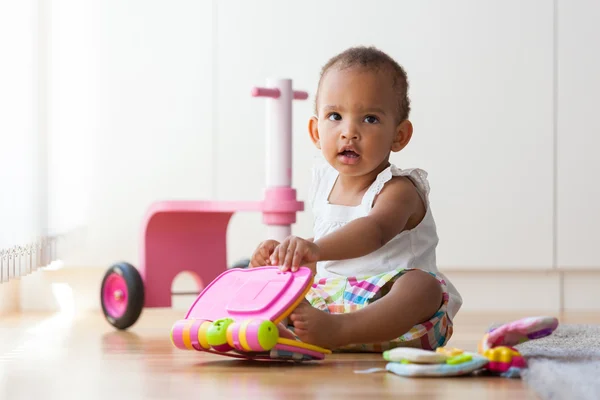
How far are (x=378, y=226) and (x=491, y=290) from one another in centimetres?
99

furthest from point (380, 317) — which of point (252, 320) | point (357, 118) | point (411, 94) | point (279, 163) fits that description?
point (411, 94)

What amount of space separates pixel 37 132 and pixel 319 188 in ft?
2.55

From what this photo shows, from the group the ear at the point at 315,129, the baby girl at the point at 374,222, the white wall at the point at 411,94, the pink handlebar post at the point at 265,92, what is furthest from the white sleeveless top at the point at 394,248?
the white wall at the point at 411,94

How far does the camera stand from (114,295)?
64.5 inches

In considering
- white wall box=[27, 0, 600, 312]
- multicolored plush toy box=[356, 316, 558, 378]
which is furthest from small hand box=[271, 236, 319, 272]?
white wall box=[27, 0, 600, 312]

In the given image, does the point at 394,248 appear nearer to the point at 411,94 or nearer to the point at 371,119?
the point at 371,119

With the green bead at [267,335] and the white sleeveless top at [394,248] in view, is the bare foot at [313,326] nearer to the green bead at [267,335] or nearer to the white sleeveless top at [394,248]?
the green bead at [267,335]

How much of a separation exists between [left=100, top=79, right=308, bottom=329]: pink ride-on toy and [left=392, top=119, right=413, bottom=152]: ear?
1.12ft

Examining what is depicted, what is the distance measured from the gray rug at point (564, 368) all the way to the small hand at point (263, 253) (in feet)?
1.03

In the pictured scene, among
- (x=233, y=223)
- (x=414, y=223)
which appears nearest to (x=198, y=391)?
(x=414, y=223)

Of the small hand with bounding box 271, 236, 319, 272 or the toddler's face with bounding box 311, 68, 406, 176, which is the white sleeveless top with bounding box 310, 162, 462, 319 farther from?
the small hand with bounding box 271, 236, 319, 272

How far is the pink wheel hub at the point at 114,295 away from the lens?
5.29ft

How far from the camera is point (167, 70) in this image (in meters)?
2.03

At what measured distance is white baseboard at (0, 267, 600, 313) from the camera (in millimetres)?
2051
